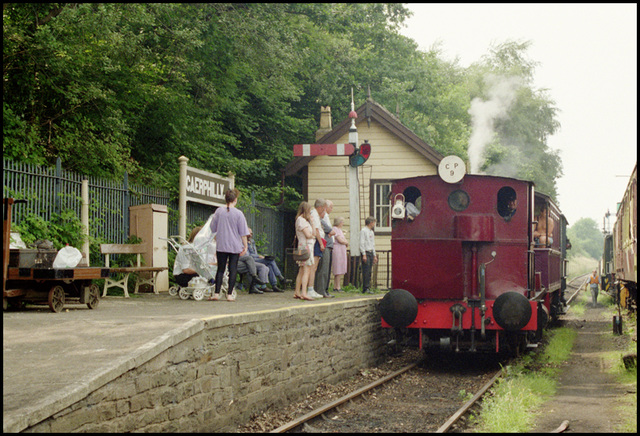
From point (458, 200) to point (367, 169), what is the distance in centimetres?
1088

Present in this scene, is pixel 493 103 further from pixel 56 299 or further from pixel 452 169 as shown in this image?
pixel 56 299

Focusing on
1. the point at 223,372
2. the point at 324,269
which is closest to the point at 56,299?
the point at 223,372

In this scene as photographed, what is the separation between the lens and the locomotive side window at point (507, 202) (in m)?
12.3

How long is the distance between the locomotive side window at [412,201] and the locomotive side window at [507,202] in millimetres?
1277

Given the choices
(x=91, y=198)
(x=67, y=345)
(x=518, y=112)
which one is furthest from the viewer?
(x=518, y=112)

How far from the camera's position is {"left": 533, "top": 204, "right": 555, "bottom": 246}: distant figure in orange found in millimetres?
14391

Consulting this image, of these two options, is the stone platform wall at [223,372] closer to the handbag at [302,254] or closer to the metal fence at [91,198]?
the handbag at [302,254]

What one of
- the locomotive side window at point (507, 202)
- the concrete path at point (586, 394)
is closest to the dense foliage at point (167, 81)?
the locomotive side window at point (507, 202)

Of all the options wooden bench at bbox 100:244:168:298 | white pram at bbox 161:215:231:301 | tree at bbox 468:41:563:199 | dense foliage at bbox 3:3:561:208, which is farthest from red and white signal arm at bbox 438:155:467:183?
tree at bbox 468:41:563:199

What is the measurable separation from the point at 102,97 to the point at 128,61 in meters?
1.88

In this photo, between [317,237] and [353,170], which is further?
[353,170]

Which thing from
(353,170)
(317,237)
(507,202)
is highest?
(353,170)

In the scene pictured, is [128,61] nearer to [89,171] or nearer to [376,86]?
[89,171]

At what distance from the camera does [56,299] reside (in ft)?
31.3
